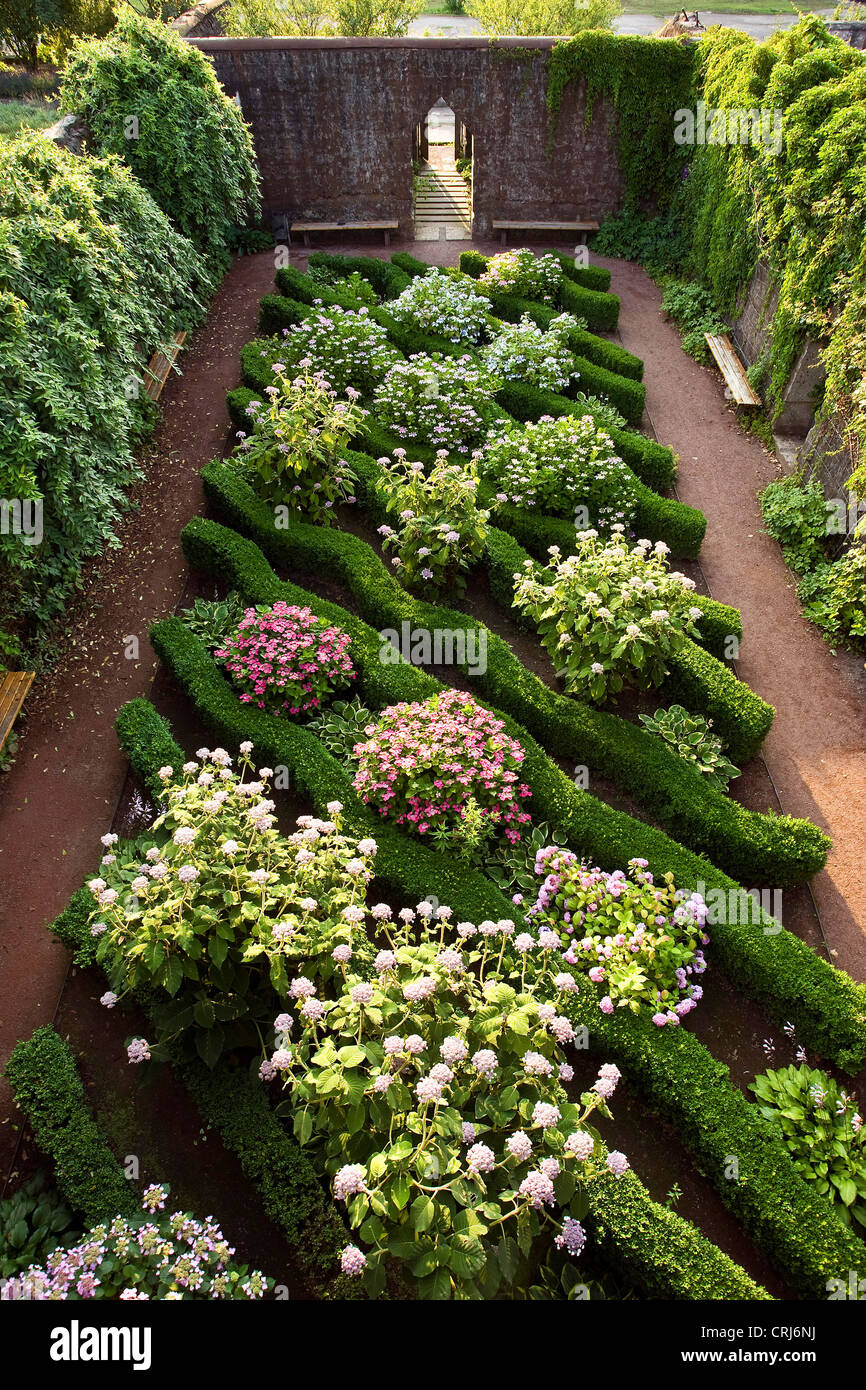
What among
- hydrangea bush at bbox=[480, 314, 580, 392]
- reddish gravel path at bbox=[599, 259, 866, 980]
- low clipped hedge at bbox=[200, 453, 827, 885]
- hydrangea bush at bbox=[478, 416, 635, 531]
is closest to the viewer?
low clipped hedge at bbox=[200, 453, 827, 885]

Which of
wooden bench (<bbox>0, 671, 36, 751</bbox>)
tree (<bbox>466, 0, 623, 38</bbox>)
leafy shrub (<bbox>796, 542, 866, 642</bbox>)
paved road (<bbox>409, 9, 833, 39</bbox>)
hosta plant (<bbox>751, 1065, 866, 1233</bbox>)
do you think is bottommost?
hosta plant (<bbox>751, 1065, 866, 1233</bbox>)

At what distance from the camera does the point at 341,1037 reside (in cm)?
493

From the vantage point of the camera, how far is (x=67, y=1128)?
540cm

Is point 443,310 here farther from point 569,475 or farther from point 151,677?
point 151,677

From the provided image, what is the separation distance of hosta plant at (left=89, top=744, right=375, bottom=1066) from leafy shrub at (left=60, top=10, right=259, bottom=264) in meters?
10.2

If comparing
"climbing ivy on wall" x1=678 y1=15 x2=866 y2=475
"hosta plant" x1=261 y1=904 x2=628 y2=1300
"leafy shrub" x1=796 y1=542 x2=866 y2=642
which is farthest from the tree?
"hosta plant" x1=261 y1=904 x2=628 y2=1300

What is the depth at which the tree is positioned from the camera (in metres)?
17.9

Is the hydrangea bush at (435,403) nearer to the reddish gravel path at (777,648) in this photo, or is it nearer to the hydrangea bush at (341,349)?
the hydrangea bush at (341,349)

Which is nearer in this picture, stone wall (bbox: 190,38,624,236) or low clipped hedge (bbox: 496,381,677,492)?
low clipped hedge (bbox: 496,381,677,492)

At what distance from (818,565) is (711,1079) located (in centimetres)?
639

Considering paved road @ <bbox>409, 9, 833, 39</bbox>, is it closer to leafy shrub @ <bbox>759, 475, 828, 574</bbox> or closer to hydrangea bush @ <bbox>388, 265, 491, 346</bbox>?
hydrangea bush @ <bbox>388, 265, 491, 346</bbox>

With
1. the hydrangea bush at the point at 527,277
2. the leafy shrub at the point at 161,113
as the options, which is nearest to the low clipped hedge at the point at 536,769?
the leafy shrub at the point at 161,113

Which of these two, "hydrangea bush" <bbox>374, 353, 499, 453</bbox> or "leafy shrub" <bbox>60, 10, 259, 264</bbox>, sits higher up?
"leafy shrub" <bbox>60, 10, 259, 264</bbox>
